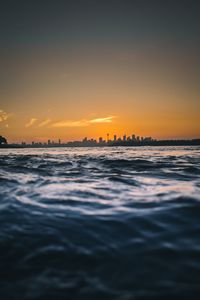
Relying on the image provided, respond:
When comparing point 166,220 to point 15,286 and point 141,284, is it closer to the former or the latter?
point 141,284

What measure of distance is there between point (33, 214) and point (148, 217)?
2444mm

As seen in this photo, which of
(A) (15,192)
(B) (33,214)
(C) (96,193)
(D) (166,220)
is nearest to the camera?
(D) (166,220)

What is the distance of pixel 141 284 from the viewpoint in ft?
7.63

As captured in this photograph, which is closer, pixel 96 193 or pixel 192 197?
pixel 192 197

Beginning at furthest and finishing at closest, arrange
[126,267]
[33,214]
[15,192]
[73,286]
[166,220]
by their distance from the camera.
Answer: [15,192], [33,214], [166,220], [126,267], [73,286]

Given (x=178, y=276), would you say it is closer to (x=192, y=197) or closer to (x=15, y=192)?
(x=192, y=197)

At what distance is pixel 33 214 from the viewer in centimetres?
492

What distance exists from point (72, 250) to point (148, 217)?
2.01 m

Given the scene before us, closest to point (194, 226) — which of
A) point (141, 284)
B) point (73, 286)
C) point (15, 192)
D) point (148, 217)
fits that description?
point (148, 217)

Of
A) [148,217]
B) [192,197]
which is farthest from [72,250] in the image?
[192,197]

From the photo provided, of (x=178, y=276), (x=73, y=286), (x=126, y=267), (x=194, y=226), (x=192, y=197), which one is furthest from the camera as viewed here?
(x=192, y=197)

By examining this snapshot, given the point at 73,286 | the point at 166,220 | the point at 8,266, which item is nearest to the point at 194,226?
the point at 166,220

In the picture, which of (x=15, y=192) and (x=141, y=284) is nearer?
(x=141, y=284)

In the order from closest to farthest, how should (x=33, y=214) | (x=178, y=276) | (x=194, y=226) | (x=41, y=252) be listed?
(x=178, y=276) → (x=41, y=252) → (x=194, y=226) → (x=33, y=214)
